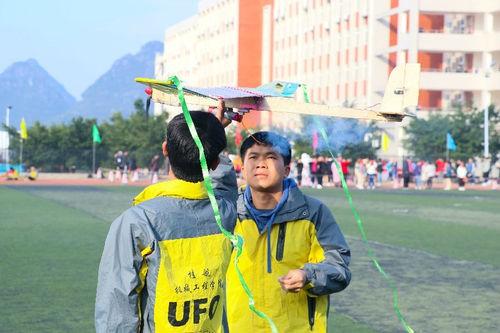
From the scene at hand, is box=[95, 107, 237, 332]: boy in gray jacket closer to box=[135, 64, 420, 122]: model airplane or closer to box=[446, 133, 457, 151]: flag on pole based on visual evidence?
box=[135, 64, 420, 122]: model airplane

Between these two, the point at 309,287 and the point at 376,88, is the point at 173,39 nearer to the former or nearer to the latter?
the point at 376,88

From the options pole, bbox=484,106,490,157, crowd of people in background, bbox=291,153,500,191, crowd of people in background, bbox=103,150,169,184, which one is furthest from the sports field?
pole, bbox=484,106,490,157

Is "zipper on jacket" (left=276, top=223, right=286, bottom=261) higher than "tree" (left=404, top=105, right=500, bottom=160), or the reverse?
"tree" (left=404, top=105, right=500, bottom=160)

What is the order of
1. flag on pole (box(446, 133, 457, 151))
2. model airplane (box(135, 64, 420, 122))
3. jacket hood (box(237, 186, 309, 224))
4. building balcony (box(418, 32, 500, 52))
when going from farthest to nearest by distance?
building balcony (box(418, 32, 500, 52)) → flag on pole (box(446, 133, 457, 151)) → jacket hood (box(237, 186, 309, 224)) → model airplane (box(135, 64, 420, 122))

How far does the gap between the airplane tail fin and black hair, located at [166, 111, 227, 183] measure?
2.39 ft

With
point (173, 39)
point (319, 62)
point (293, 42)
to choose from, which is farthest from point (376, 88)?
point (173, 39)

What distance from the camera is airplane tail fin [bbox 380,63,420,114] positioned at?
4.91 metres

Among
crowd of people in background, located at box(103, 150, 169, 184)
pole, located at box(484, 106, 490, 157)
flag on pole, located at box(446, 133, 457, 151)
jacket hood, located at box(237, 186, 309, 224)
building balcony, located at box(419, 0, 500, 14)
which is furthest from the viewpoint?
building balcony, located at box(419, 0, 500, 14)

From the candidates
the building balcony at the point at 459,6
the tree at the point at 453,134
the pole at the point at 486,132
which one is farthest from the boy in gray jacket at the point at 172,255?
the building balcony at the point at 459,6

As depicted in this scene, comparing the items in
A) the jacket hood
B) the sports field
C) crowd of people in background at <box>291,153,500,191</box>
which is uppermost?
the jacket hood

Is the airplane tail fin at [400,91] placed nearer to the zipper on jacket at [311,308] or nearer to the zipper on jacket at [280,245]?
the zipper on jacket at [280,245]

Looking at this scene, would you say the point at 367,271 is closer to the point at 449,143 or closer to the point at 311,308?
the point at 311,308

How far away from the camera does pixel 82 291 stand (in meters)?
12.8

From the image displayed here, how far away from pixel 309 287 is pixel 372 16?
77943 mm
